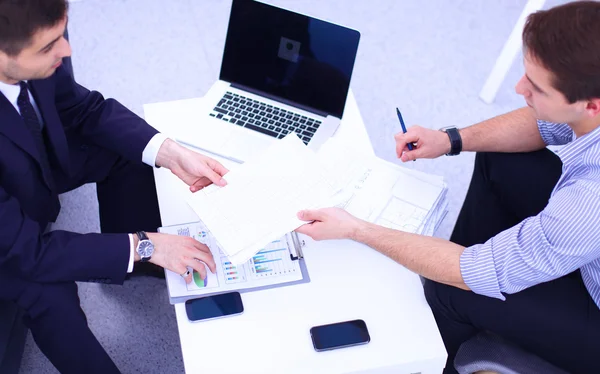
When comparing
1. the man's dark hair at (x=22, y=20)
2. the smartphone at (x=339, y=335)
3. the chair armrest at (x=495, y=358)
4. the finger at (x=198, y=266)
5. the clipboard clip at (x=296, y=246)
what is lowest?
the chair armrest at (x=495, y=358)

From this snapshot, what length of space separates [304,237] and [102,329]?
93 cm

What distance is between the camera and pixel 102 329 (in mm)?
2186

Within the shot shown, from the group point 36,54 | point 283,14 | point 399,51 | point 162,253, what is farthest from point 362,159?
point 399,51

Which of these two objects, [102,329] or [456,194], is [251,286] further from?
[456,194]

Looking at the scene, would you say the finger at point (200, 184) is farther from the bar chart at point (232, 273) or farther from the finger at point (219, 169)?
the bar chart at point (232, 273)

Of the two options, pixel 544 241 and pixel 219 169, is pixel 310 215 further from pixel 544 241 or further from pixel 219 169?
pixel 544 241

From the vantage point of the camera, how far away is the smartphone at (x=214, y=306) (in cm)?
149

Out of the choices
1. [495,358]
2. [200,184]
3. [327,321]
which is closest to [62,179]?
[200,184]

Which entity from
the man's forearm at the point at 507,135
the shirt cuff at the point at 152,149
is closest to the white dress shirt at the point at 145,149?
the shirt cuff at the point at 152,149

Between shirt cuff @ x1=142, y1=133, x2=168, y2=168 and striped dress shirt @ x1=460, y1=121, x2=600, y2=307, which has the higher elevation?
striped dress shirt @ x1=460, y1=121, x2=600, y2=307

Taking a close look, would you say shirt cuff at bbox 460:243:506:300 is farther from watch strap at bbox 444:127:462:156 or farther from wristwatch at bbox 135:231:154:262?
wristwatch at bbox 135:231:154:262

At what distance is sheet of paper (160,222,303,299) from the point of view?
5.07 ft

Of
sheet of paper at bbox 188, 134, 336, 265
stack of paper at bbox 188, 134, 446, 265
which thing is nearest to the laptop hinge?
stack of paper at bbox 188, 134, 446, 265

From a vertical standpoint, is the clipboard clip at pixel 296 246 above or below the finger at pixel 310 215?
below
